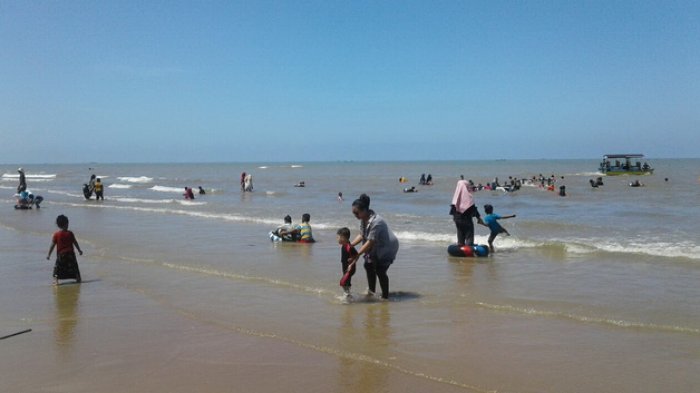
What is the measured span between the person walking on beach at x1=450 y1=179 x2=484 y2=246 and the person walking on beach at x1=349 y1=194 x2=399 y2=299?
441cm

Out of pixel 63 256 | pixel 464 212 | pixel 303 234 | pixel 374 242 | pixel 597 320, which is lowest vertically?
pixel 597 320

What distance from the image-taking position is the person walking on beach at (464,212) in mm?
12031

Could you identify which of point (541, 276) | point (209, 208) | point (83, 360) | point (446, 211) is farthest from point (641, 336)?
point (209, 208)

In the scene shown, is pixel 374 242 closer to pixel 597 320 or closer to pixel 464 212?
pixel 597 320

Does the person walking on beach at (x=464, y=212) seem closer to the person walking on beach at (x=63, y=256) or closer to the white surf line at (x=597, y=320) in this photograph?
the white surf line at (x=597, y=320)

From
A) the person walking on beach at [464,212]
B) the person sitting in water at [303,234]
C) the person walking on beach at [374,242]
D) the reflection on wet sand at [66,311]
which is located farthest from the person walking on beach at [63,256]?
the person walking on beach at [464,212]

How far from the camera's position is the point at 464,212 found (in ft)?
39.7

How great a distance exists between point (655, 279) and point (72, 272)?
9805 mm

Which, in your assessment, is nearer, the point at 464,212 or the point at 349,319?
the point at 349,319

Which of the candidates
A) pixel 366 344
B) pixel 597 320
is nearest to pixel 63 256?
pixel 366 344

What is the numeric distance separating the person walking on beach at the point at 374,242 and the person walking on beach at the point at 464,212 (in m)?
4.41

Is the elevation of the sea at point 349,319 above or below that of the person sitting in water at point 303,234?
below

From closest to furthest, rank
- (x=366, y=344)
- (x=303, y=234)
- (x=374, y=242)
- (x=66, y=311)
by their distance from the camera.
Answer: (x=366, y=344) → (x=66, y=311) → (x=374, y=242) → (x=303, y=234)

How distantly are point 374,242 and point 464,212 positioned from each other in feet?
15.6
